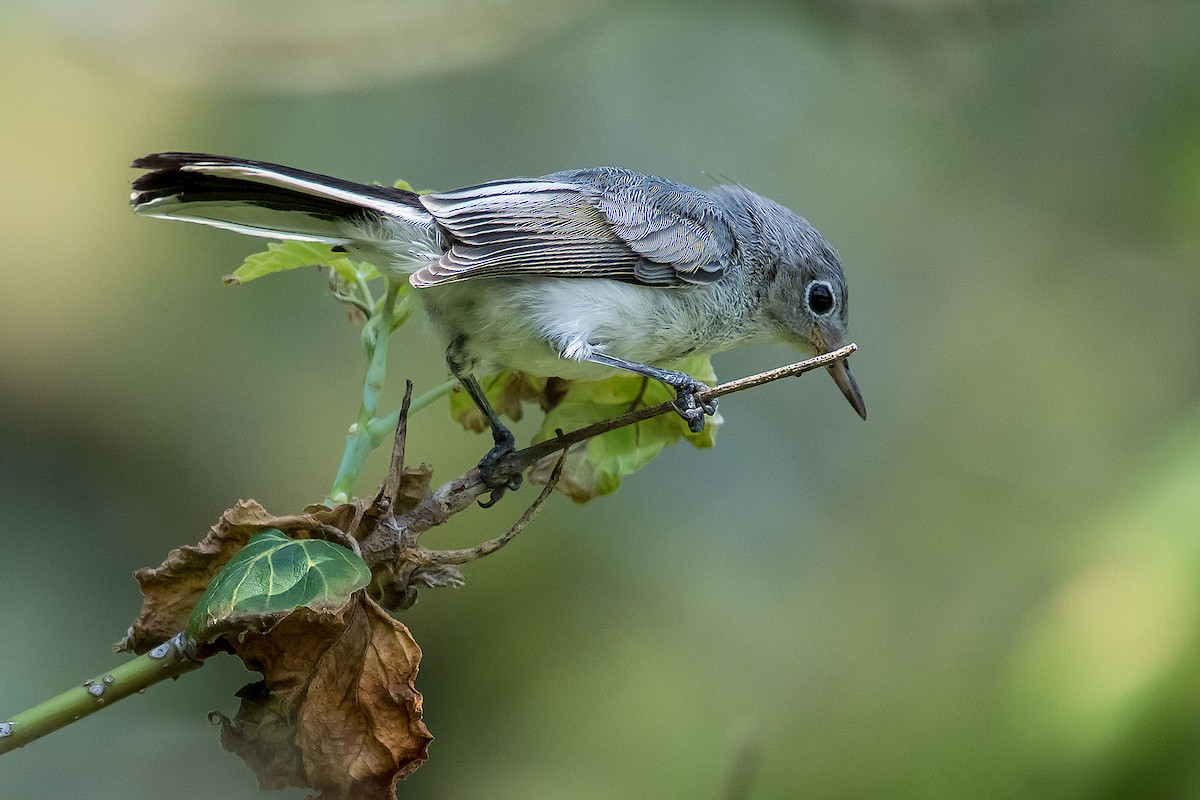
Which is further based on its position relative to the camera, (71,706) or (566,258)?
(566,258)

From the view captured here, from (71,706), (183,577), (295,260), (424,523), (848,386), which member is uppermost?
(848,386)

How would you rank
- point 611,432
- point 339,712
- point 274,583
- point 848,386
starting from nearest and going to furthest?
point 274,583 → point 339,712 → point 611,432 → point 848,386

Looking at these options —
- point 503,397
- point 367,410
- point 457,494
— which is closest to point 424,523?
point 457,494

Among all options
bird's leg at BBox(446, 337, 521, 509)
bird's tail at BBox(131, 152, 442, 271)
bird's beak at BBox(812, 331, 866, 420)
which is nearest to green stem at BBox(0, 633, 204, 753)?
bird's tail at BBox(131, 152, 442, 271)

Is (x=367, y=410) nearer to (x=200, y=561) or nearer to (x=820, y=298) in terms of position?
(x=200, y=561)

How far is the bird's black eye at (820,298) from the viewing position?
97.4 inches

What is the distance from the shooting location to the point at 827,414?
4344mm

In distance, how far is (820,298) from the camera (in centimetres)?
249

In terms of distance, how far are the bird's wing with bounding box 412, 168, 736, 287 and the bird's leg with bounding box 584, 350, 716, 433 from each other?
26cm

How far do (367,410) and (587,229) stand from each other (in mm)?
817

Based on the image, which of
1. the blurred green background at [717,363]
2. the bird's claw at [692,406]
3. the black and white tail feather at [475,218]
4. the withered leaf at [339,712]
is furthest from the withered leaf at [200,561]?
the blurred green background at [717,363]

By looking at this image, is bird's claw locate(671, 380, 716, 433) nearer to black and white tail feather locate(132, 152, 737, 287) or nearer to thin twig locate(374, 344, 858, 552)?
thin twig locate(374, 344, 858, 552)

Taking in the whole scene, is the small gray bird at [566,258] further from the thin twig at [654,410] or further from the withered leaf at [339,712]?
the withered leaf at [339,712]

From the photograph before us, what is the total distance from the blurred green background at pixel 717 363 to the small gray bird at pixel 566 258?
109 cm
